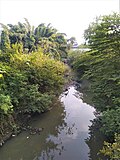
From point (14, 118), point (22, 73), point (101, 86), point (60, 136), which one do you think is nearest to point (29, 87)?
point (22, 73)

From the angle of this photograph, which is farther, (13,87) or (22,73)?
(22,73)

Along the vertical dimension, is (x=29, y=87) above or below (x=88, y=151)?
above

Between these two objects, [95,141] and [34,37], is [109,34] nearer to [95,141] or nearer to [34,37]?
[95,141]

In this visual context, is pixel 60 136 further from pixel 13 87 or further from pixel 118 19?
pixel 118 19

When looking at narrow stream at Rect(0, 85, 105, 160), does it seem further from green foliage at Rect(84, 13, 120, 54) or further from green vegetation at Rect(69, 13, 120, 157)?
green foliage at Rect(84, 13, 120, 54)

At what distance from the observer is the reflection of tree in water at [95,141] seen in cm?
989

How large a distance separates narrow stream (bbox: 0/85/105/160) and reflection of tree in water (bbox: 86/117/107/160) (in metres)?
0.12

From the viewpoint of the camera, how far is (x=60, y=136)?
11.9 m

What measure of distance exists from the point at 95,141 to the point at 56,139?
1.81 metres

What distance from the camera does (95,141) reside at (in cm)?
1120

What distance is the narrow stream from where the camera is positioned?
33.0 feet

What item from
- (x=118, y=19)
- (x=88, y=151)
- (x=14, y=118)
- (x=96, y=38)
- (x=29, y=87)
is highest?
(x=118, y=19)

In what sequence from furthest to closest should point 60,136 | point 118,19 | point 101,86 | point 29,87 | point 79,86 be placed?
point 79,86, point 29,87, point 60,136, point 101,86, point 118,19

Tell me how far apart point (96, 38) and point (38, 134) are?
17.4ft
